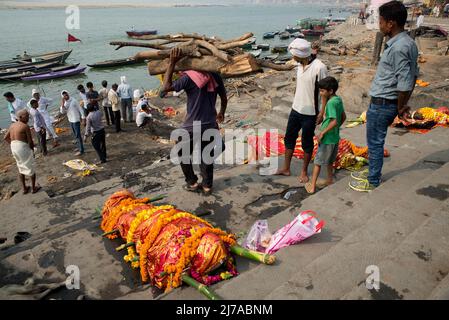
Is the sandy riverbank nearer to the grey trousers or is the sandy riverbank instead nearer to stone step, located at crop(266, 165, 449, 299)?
stone step, located at crop(266, 165, 449, 299)

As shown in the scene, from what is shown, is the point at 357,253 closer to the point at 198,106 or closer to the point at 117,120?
the point at 198,106

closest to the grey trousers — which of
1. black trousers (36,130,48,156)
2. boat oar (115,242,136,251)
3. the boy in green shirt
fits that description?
black trousers (36,130,48,156)

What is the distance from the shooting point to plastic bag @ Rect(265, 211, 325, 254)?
3031 millimetres

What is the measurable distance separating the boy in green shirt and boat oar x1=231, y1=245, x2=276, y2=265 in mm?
1747

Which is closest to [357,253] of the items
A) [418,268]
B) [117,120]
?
[418,268]

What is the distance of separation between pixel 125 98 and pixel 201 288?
10.7 meters

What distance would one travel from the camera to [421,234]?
8.95 feet

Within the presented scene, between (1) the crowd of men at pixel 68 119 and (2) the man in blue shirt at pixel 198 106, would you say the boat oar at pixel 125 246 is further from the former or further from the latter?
(1) the crowd of men at pixel 68 119

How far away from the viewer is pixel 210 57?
3.82m

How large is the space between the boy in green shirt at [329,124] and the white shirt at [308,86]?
0.74 ft

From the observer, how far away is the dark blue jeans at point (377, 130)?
3711 mm

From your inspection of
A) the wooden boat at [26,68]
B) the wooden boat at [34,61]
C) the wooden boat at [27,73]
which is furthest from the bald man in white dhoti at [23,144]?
the wooden boat at [34,61]
